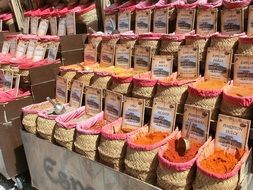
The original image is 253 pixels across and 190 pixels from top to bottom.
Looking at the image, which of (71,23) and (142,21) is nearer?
(142,21)

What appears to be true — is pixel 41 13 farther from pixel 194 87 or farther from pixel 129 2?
pixel 194 87

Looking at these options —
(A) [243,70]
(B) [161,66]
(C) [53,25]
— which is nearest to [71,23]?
(C) [53,25]

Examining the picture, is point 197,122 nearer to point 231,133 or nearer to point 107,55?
point 231,133

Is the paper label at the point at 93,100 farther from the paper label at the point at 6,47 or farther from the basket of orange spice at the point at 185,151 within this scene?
the paper label at the point at 6,47

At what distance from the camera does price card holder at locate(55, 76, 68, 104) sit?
2.56m

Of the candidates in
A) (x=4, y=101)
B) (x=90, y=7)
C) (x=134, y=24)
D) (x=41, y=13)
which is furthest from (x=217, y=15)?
(x=41, y=13)

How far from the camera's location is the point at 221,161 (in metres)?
1.57

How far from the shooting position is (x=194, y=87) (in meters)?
1.82

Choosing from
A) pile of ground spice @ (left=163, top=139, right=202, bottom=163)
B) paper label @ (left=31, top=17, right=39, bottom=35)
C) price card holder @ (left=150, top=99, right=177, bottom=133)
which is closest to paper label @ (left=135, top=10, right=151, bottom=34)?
price card holder @ (left=150, top=99, right=177, bottom=133)

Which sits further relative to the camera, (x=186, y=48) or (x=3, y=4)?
(x=3, y=4)

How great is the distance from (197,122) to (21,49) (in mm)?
2394

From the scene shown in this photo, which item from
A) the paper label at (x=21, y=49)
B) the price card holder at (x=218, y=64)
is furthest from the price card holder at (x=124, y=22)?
the paper label at (x=21, y=49)

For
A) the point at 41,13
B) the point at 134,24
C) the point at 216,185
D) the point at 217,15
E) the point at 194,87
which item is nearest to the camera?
the point at 216,185

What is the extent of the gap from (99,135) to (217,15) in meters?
1.08
